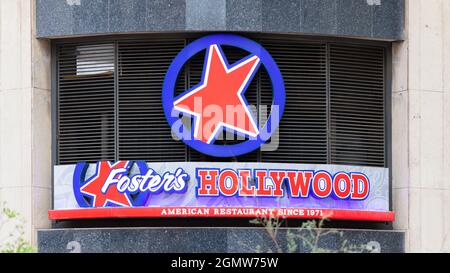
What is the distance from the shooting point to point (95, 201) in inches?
997

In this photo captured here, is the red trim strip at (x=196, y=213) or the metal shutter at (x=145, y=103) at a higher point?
the metal shutter at (x=145, y=103)

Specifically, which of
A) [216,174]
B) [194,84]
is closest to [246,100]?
[194,84]

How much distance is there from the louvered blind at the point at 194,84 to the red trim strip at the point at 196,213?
48.7 inches

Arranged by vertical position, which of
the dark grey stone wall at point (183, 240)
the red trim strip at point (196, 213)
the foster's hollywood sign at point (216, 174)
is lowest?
the dark grey stone wall at point (183, 240)

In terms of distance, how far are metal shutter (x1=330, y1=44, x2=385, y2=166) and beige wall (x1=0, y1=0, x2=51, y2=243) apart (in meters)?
6.37

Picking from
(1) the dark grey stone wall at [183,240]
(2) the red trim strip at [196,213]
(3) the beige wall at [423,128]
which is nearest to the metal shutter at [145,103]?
(2) the red trim strip at [196,213]

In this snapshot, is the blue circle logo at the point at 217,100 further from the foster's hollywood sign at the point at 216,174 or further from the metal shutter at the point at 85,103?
the metal shutter at the point at 85,103

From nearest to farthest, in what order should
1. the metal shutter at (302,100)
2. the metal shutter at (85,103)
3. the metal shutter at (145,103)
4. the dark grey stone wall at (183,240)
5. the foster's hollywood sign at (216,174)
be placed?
the dark grey stone wall at (183,240) < the foster's hollywood sign at (216,174) < the metal shutter at (145,103) < the metal shutter at (302,100) < the metal shutter at (85,103)

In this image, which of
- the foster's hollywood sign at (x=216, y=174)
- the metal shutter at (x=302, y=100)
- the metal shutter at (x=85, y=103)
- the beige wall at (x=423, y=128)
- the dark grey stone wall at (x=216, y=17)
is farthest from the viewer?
the beige wall at (x=423, y=128)

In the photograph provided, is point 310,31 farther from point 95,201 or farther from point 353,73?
point 95,201

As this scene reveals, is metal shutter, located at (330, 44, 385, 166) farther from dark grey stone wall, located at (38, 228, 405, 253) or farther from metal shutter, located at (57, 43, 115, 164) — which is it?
metal shutter, located at (57, 43, 115, 164)

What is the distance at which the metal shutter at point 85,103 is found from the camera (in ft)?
84.7

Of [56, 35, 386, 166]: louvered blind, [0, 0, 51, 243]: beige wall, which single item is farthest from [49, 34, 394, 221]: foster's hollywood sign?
[0, 0, 51, 243]: beige wall

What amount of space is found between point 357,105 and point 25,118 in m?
7.37
